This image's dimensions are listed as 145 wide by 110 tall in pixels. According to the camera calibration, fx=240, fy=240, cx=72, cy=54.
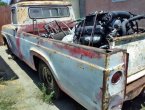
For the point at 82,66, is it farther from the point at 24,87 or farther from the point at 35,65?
the point at 24,87

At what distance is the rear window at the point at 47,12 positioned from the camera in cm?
629

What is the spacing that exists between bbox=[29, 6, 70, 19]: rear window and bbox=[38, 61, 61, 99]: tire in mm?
2024

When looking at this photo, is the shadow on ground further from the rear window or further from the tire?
the rear window

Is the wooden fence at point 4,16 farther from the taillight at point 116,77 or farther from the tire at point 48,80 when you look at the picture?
the taillight at point 116,77

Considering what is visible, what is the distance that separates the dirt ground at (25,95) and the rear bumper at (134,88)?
722 millimetres

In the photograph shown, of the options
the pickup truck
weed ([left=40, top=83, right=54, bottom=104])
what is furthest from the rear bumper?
weed ([left=40, top=83, right=54, bottom=104])

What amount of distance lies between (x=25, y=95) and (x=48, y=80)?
24.2 inches

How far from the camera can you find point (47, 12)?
21.1 feet

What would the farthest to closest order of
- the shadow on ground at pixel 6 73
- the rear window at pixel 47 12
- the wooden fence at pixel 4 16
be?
the wooden fence at pixel 4 16
the rear window at pixel 47 12
the shadow on ground at pixel 6 73

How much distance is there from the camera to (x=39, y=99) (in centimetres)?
455

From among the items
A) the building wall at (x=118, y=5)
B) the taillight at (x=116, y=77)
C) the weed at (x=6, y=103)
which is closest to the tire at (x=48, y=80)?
the weed at (x=6, y=103)

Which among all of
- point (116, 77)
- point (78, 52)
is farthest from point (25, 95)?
point (116, 77)

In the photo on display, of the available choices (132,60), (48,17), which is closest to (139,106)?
(132,60)

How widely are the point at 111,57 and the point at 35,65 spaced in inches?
103
